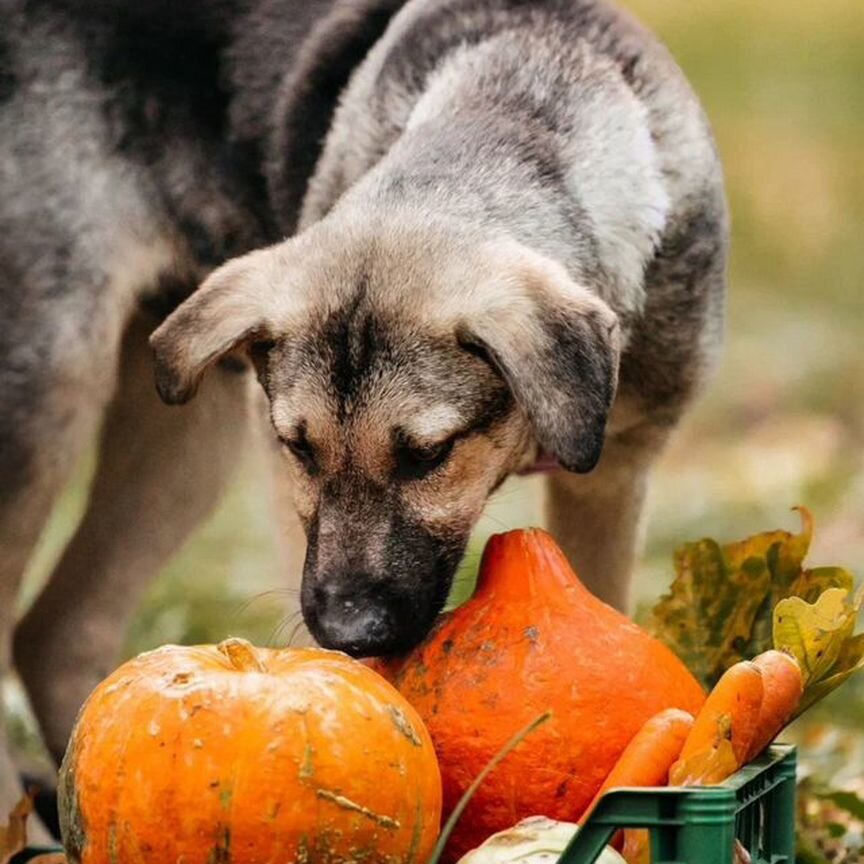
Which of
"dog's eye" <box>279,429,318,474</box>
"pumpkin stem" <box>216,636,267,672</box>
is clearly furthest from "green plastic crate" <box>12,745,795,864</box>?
"dog's eye" <box>279,429,318,474</box>

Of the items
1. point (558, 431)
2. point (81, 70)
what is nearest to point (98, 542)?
point (81, 70)

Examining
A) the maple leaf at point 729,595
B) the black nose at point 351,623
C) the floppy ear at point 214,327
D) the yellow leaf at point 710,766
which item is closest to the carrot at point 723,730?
the yellow leaf at point 710,766

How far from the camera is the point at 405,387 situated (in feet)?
12.0

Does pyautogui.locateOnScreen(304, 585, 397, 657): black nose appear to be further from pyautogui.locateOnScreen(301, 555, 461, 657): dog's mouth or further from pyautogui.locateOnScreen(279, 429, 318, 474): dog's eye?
pyautogui.locateOnScreen(279, 429, 318, 474): dog's eye

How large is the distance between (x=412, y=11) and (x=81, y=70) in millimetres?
834

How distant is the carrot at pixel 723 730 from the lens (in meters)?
2.80

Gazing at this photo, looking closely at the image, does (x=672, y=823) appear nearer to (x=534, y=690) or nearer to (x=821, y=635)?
(x=534, y=690)

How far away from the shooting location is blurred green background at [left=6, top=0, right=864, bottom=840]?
7215mm

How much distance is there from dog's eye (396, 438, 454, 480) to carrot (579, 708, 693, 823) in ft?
2.81

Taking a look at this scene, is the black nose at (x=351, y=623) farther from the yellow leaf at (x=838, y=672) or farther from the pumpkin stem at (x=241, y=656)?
the yellow leaf at (x=838, y=672)

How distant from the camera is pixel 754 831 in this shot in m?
3.07

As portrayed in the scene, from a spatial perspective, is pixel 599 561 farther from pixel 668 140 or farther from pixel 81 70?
pixel 81 70

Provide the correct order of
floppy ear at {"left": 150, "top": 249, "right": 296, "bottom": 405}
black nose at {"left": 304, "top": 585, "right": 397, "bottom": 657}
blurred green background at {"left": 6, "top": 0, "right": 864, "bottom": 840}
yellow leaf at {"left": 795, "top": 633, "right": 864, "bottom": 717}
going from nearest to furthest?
yellow leaf at {"left": 795, "top": 633, "right": 864, "bottom": 717}, black nose at {"left": 304, "top": 585, "right": 397, "bottom": 657}, floppy ear at {"left": 150, "top": 249, "right": 296, "bottom": 405}, blurred green background at {"left": 6, "top": 0, "right": 864, "bottom": 840}

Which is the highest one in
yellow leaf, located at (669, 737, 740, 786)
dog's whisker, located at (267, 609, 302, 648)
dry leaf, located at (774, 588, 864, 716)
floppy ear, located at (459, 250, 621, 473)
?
floppy ear, located at (459, 250, 621, 473)
